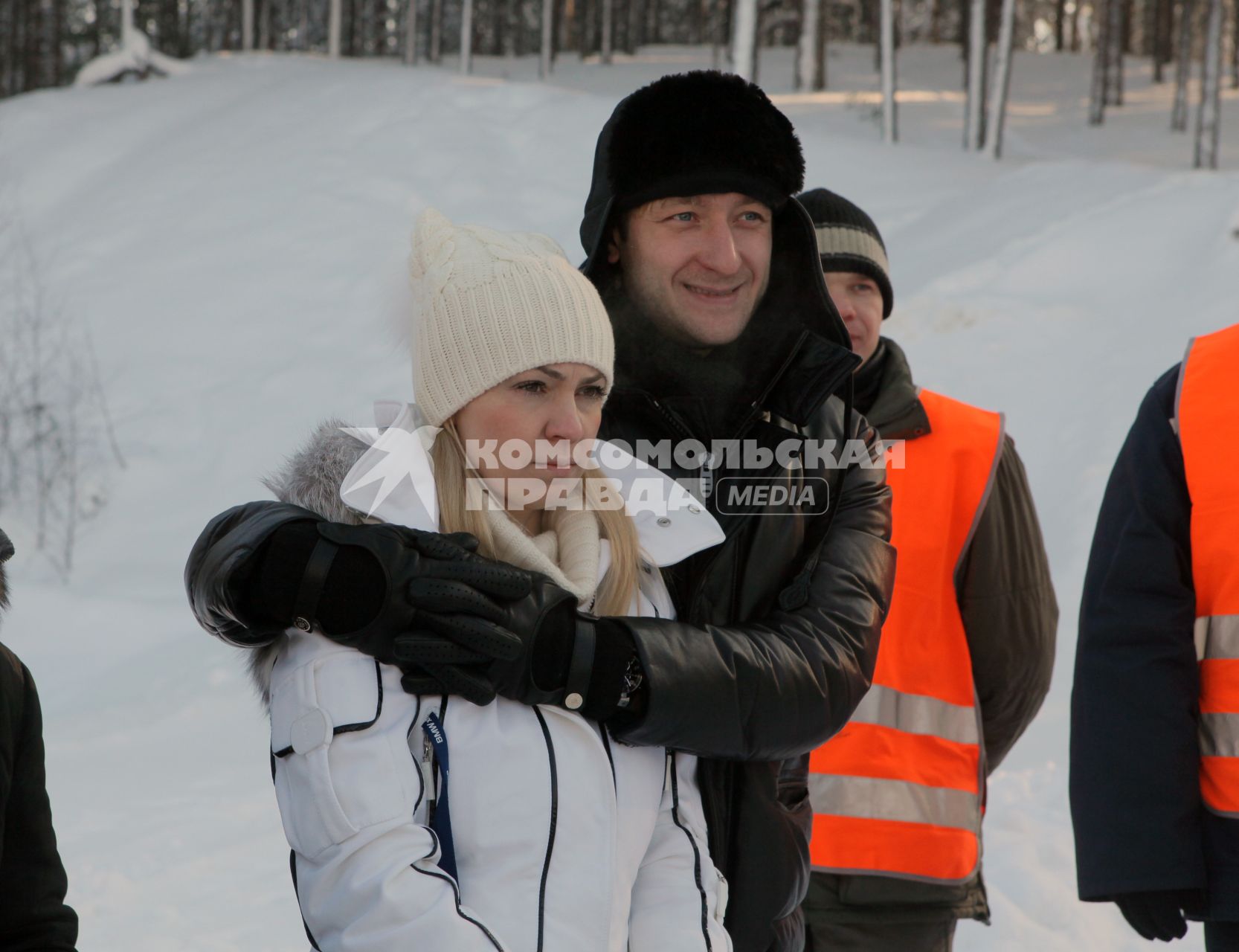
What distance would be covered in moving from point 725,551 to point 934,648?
1.05 metres

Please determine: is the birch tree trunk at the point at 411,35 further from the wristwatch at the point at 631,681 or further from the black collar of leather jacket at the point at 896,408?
the wristwatch at the point at 631,681

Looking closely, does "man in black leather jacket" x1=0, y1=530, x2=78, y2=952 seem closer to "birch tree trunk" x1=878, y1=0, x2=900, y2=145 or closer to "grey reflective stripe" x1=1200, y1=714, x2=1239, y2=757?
"grey reflective stripe" x1=1200, y1=714, x2=1239, y2=757

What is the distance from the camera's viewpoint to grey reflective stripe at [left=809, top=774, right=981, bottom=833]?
9.38 ft

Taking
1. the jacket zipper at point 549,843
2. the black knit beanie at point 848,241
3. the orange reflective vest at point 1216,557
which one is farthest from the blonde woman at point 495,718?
the black knit beanie at point 848,241

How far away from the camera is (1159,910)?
7.06 ft

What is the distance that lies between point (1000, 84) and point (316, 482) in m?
17.6

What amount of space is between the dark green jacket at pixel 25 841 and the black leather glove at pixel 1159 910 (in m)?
1.61

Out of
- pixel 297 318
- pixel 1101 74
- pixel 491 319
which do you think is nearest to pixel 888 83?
pixel 1101 74

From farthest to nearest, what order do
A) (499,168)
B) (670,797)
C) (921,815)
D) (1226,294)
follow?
(499,168) → (1226,294) → (921,815) → (670,797)

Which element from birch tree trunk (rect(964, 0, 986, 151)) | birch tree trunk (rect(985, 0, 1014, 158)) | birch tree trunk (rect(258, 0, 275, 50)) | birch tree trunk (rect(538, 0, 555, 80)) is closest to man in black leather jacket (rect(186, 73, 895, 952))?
birch tree trunk (rect(985, 0, 1014, 158))

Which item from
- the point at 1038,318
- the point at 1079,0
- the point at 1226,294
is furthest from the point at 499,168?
the point at 1079,0

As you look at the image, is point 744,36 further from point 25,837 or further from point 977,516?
point 25,837

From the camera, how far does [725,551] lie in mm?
2096

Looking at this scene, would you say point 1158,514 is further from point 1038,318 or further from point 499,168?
point 499,168
